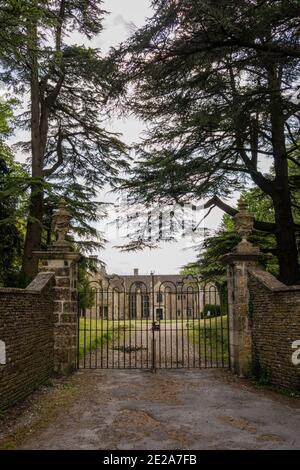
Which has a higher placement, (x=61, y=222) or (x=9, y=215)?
(x=9, y=215)

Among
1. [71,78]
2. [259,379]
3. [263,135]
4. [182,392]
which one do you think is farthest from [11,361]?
[71,78]

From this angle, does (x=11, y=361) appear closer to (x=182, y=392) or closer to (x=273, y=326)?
(x=182, y=392)

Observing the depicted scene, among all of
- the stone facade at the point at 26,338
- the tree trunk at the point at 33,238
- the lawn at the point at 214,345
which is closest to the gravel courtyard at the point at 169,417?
the stone facade at the point at 26,338

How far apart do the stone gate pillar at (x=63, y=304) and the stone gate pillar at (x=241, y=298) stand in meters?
3.94

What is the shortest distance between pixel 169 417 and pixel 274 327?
333 centimetres

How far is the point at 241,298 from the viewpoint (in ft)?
34.1

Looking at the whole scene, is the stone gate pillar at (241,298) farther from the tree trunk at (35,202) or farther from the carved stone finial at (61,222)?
the tree trunk at (35,202)

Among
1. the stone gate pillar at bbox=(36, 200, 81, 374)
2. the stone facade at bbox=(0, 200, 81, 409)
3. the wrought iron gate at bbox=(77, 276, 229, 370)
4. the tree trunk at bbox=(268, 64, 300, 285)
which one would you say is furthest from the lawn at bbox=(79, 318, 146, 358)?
the tree trunk at bbox=(268, 64, 300, 285)

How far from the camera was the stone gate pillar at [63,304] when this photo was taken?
33.8 feet

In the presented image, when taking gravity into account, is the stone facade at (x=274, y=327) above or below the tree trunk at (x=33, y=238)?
below

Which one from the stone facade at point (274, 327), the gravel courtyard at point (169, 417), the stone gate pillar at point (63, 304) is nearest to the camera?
the gravel courtyard at point (169, 417)

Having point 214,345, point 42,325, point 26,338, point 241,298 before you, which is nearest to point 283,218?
point 241,298

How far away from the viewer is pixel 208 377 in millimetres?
10297

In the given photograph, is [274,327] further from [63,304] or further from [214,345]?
[214,345]
